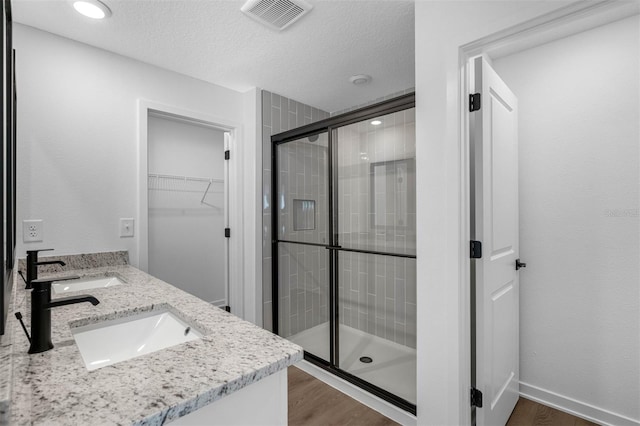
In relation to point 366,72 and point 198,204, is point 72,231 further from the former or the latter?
point 366,72

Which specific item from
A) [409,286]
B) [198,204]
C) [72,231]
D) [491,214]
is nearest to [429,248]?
[491,214]

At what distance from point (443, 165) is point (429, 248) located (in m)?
0.41

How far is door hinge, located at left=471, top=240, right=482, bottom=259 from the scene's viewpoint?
147 centimetres

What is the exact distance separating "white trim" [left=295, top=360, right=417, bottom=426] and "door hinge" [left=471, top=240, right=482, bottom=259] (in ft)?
3.38

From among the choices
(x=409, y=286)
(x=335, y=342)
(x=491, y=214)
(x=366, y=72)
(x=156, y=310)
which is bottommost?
(x=335, y=342)

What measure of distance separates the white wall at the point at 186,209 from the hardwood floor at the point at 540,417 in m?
2.66

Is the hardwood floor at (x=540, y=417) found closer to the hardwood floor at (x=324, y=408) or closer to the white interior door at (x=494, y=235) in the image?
the white interior door at (x=494, y=235)

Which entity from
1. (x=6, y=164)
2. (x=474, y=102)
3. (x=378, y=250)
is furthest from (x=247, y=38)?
(x=378, y=250)

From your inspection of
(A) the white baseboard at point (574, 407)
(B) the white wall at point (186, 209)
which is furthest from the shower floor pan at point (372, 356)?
(B) the white wall at point (186, 209)

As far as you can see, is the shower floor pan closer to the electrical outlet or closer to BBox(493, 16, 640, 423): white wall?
BBox(493, 16, 640, 423): white wall

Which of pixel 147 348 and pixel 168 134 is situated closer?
pixel 147 348

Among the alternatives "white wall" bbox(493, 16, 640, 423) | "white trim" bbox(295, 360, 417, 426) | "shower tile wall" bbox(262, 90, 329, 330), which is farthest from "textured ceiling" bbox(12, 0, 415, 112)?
"white trim" bbox(295, 360, 417, 426)

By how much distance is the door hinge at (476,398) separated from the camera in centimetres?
149

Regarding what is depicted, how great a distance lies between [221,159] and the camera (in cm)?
372
